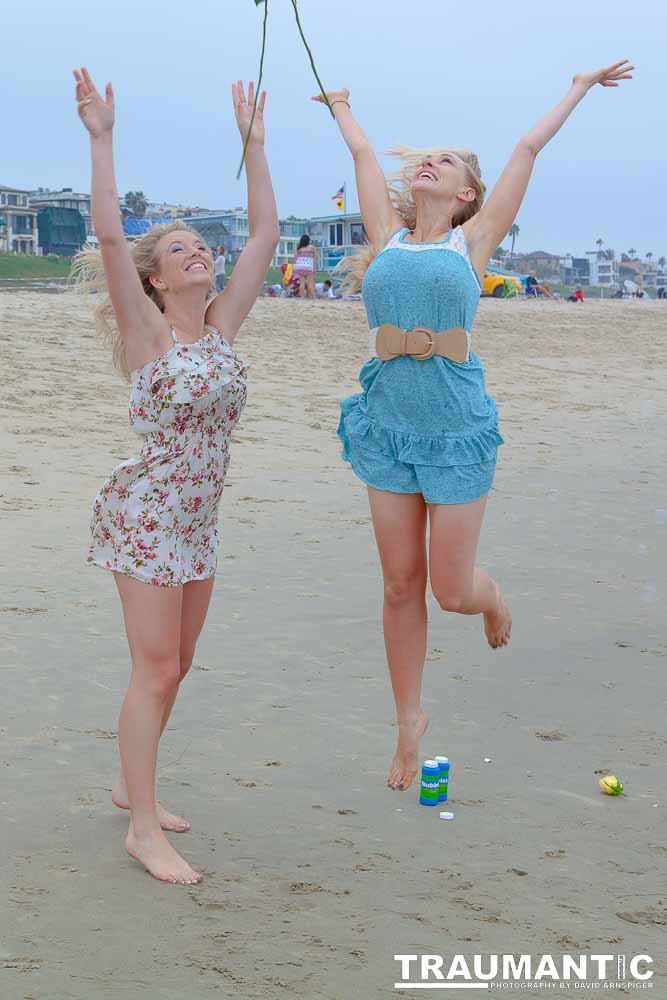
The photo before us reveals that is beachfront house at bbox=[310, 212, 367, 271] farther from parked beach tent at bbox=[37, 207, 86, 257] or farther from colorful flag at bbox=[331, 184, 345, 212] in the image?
parked beach tent at bbox=[37, 207, 86, 257]

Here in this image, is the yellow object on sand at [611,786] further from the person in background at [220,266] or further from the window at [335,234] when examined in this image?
the window at [335,234]

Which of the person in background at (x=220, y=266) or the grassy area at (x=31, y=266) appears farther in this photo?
the grassy area at (x=31, y=266)

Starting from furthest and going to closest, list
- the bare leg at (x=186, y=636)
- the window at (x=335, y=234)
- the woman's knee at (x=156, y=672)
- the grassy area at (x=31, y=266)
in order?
the grassy area at (x=31, y=266) → the window at (x=335, y=234) → the bare leg at (x=186, y=636) → the woman's knee at (x=156, y=672)

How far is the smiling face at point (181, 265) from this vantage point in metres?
3.46

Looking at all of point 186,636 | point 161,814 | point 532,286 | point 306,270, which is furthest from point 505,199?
point 532,286

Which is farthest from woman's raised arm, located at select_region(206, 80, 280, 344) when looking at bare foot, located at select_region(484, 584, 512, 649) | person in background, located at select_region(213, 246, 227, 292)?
person in background, located at select_region(213, 246, 227, 292)

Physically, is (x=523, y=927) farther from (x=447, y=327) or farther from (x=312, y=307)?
(x=312, y=307)

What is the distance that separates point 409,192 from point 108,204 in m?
1.24

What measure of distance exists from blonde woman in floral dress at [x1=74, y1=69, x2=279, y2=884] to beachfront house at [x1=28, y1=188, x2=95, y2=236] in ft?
387

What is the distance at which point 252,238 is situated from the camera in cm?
373

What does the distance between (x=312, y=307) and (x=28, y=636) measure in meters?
16.1

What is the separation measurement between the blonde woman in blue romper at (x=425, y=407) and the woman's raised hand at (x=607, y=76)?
0.04 feet

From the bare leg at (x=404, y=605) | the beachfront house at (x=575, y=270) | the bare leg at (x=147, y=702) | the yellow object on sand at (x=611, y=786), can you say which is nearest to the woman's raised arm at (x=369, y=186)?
the bare leg at (x=404, y=605)

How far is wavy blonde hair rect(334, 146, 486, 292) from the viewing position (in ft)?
13.3
